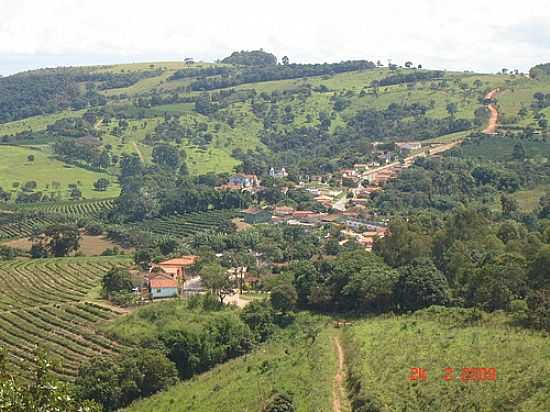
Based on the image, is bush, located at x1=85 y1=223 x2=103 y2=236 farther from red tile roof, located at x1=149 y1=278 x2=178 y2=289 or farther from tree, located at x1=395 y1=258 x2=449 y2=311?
tree, located at x1=395 y1=258 x2=449 y2=311

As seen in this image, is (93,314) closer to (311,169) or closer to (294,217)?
(294,217)

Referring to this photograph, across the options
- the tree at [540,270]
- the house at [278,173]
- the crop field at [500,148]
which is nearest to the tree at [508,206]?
the crop field at [500,148]

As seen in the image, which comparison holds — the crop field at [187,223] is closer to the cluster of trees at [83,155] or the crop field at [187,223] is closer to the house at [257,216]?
the house at [257,216]

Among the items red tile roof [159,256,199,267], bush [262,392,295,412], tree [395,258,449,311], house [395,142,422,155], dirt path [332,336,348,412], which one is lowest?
red tile roof [159,256,199,267]

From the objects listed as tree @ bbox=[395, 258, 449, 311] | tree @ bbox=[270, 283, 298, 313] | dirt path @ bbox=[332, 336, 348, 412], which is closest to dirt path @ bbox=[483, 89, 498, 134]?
tree @ bbox=[270, 283, 298, 313]

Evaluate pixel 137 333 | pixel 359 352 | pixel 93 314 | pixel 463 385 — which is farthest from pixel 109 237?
pixel 463 385

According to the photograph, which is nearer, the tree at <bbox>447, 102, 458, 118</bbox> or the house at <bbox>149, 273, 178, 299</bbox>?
the house at <bbox>149, 273, 178, 299</bbox>

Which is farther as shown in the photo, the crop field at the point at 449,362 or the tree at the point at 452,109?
the tree at the point at 452,109
